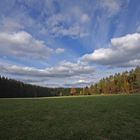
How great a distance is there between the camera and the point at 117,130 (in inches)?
483

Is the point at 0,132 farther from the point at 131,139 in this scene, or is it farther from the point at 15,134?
the point at 131,139

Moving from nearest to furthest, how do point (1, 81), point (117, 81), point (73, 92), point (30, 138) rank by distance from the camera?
1. point (30, 138)
2. point (1, 81)
3. point (117, 81)
4. point (73, 92)

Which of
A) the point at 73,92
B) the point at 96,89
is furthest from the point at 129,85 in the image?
the point at 73,92

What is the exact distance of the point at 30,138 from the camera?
10203mm

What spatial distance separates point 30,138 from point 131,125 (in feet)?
23.2

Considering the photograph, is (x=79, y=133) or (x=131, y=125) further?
(x=131, y=125)

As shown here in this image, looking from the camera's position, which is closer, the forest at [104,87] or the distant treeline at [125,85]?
the forest at [104,87]

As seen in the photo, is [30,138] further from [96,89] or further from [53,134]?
[96,89]

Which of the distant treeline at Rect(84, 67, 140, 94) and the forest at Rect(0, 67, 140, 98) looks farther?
the distant treeline at Rect(84, 67, 140, 94)

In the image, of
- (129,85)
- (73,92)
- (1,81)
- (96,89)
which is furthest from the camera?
(73,92)

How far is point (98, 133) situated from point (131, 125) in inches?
136

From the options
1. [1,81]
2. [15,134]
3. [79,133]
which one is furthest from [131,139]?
[1,81]

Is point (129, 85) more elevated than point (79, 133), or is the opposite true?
point (129, 85)

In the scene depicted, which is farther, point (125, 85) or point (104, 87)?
point (104, 87)
